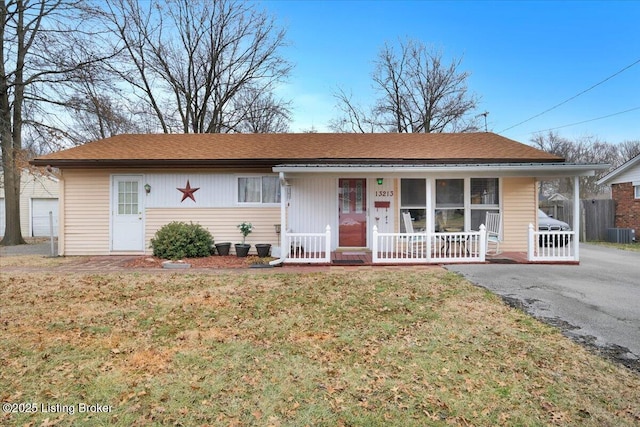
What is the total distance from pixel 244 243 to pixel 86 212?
16.1 ft

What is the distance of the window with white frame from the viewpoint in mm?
10102

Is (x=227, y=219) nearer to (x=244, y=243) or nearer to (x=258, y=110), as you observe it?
(x=244, y=243)

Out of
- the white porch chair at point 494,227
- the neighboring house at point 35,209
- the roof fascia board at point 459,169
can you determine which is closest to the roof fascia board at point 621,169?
the roof fascia board at point 459,169

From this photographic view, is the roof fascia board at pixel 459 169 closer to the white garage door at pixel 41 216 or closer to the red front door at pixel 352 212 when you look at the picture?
the red front door at pixel 352 212

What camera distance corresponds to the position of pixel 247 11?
21.2 metres

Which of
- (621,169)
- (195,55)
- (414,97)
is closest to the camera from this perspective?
(621,169)

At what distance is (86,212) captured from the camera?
10.2 m

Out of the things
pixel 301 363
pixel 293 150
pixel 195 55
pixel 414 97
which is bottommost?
pixel 301 363

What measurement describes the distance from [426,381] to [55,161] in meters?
11.1

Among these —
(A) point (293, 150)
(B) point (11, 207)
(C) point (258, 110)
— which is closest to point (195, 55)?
(C) point (258, 110)

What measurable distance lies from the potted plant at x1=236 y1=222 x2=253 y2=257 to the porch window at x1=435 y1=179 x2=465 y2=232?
5376 mm

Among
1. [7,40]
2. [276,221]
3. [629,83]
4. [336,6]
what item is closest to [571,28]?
[629,83]

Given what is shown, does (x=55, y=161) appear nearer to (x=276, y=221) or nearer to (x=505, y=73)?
(x=276, y=221)

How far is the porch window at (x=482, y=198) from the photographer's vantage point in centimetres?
965
